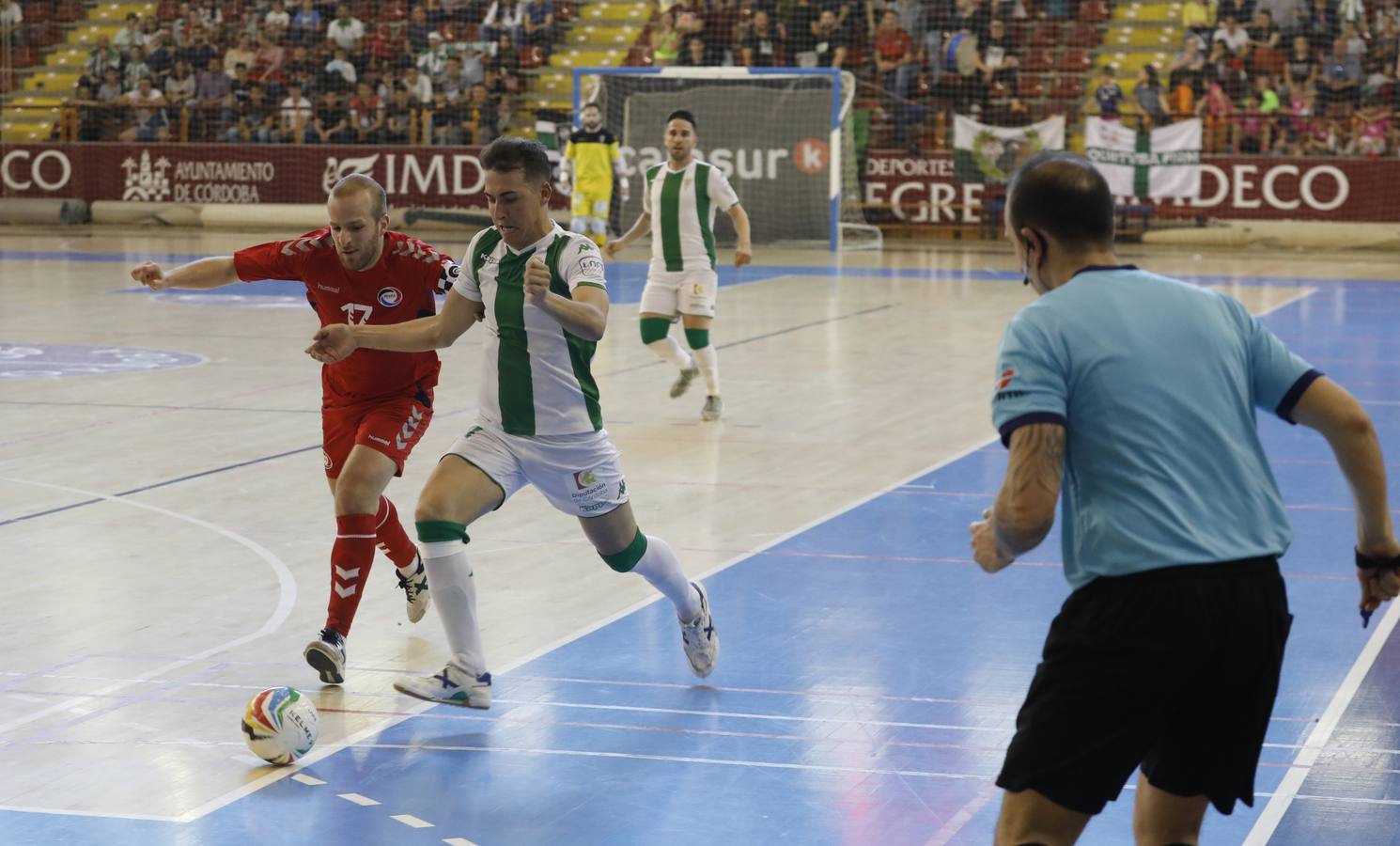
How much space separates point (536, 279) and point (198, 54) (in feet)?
105

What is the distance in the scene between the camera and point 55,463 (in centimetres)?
1098

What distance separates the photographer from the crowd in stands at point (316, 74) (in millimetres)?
33375

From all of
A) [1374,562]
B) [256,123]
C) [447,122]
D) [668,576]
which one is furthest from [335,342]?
[256,123]

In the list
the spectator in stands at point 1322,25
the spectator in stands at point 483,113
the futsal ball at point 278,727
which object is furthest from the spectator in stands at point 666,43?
the futsal ball at point 278,727

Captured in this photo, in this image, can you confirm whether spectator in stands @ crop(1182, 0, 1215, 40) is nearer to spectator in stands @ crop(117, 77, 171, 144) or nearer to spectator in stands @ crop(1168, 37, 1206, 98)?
A: spectator in stands @ crop(1168, 37, 1206, 98)

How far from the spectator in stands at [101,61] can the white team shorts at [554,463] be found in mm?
32297

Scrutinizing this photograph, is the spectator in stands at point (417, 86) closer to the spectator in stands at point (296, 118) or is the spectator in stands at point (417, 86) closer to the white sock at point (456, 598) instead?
the spectator in stands at point (296, 118)

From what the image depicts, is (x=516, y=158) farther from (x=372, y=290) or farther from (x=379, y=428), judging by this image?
(x=379, y=428)

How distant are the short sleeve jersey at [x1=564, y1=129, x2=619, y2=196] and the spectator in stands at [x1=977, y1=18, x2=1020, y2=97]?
341 inches

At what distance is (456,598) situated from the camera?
6.05m

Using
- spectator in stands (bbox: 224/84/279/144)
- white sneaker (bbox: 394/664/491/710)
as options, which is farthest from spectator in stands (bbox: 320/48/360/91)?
white sneaker (bbox: 394/664/491/710)

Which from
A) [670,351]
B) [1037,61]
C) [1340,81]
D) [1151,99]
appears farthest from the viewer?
[1037,61]

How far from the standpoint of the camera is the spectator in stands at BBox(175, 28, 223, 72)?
35406mm

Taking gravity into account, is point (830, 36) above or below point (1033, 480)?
above
